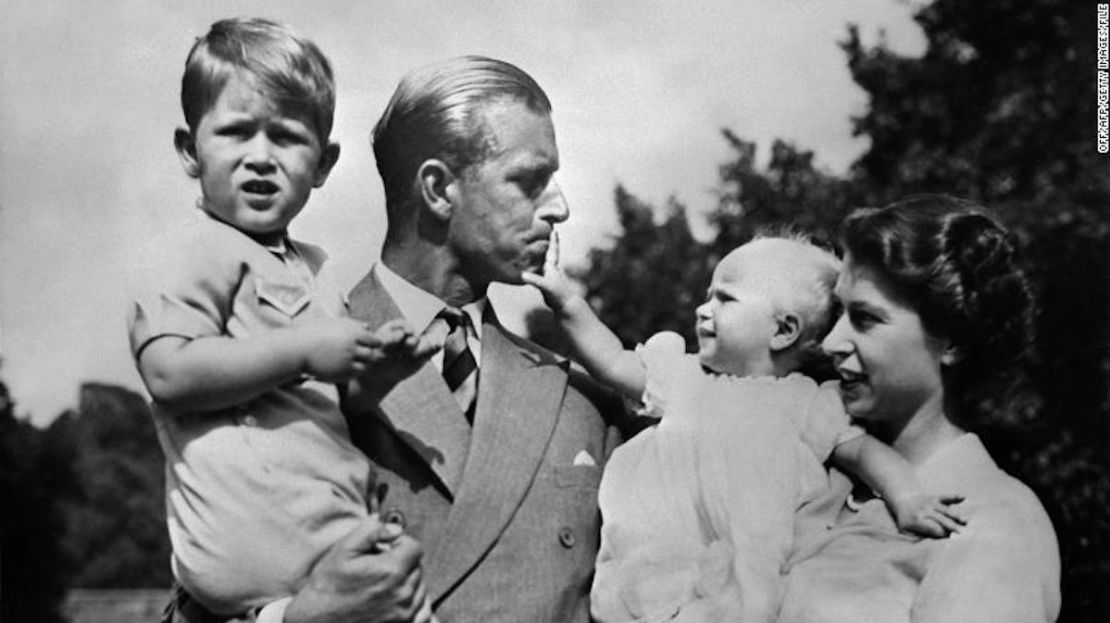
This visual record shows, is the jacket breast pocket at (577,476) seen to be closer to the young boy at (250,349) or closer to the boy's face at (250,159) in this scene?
the young boy at (250,349)

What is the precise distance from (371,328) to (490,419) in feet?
0.98

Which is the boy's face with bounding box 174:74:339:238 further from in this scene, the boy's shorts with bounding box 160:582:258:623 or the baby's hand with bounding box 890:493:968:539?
the baby's hand with bounding box 890:493:968:539

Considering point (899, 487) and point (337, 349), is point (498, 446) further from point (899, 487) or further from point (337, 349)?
point (899, 487)

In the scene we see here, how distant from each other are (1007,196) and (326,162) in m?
3.42

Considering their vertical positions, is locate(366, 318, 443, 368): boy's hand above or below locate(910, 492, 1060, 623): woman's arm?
above

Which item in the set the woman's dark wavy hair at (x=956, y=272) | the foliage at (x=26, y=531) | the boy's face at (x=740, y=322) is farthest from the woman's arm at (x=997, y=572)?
the foliage at (x=26, y=531)

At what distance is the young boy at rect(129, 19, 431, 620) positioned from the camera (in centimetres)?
296

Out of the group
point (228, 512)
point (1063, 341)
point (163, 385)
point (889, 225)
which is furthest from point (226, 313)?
point (1063, 341)

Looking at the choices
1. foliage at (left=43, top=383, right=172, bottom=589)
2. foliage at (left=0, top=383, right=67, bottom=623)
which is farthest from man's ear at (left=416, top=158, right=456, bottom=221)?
foliage at (left=0, top=383, right=67, bottom=623)

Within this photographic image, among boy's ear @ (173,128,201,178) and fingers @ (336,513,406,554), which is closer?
fingers @ (336,513,406,554)

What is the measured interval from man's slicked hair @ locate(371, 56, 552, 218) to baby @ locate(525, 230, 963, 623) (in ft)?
0.95

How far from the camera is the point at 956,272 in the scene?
11.0 feet

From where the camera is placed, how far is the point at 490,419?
331 cm

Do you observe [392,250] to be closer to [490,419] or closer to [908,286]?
[490,419]
